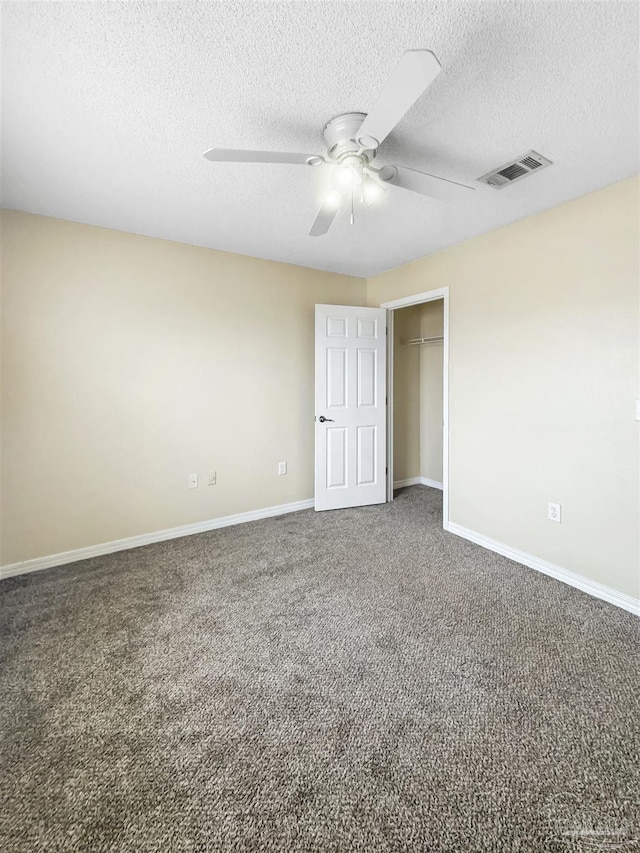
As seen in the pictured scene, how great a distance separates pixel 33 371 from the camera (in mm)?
2660

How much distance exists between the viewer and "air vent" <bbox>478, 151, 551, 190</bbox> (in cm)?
200

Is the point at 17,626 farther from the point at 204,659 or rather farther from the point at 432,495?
the point at 432,495

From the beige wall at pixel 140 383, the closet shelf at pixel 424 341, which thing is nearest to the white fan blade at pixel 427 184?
the beige wall at pixel 140 383

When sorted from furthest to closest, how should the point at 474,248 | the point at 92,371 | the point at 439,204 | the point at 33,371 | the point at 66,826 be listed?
the point at 474,248 < the point at 92,371 < the point at 33,371 < the point at 439,204 < the point at 66,826

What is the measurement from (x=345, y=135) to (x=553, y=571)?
9.49ft

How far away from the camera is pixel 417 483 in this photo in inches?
198

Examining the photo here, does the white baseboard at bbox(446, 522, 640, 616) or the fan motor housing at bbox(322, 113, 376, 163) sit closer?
the fan motor housing at bbox(322, 113, 376, 163)

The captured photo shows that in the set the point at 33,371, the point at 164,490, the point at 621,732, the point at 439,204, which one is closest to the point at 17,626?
the point at 164,490

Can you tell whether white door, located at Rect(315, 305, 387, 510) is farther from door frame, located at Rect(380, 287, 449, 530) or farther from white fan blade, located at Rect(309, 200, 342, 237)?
white fan blade, located at Rect(309, 200, 342, 237)

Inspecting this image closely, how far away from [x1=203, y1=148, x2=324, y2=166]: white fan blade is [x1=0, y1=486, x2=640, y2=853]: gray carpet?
2202 mm

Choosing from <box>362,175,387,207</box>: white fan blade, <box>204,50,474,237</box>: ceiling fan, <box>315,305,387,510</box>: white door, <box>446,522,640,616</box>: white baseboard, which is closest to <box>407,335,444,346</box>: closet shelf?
<box>315,305,387,510</box>: white door

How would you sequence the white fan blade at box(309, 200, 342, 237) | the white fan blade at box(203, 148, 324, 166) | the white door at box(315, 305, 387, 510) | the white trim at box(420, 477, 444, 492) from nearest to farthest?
the white fan blade at box(203, 148, 324, 166)
the white fan blade at box(309, 200, 342, 237)
the white door at box(315, 305, 387, 510)
the white trim at box(420, 477, 444, 492)

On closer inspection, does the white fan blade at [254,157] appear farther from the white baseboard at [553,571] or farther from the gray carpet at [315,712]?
the white baseboard at [553,571]

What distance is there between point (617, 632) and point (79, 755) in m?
2.54
